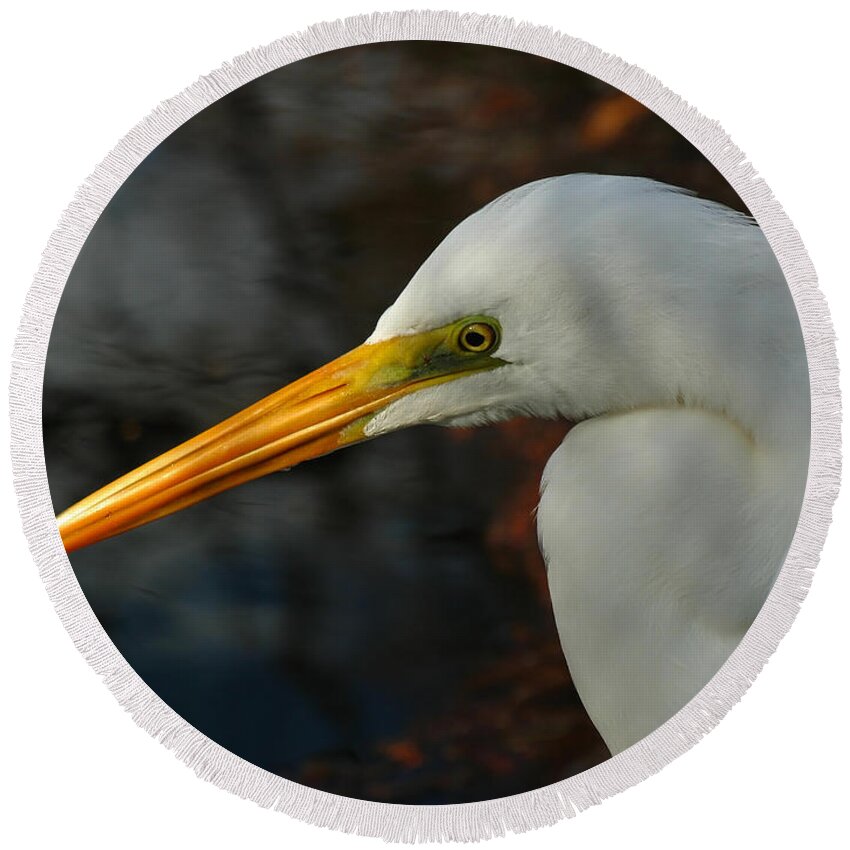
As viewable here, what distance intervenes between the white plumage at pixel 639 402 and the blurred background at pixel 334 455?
0.22 feet

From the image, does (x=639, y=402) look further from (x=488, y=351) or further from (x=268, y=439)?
(x=268, y=439)

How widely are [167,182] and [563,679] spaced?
0.74 m

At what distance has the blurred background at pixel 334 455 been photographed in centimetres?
144

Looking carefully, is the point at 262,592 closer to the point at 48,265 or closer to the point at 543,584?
the point at 543,584

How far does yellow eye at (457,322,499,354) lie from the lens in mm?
1347

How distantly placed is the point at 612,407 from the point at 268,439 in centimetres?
39

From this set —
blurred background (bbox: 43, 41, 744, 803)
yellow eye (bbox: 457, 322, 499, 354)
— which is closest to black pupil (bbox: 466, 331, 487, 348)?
yellow eye (bbox: 457, 322, 499, 354)

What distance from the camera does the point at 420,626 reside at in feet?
4.74

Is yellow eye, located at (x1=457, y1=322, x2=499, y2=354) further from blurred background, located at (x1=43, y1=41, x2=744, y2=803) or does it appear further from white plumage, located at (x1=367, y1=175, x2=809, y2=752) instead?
blurred background, located at (x1=43, y1=41, x2=744, y2=803)

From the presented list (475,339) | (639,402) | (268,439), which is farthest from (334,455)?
(639,402)

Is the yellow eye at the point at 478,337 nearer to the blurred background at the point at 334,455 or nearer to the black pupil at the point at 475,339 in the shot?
the black pupil at the point at 475,339

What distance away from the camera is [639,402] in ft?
4.47

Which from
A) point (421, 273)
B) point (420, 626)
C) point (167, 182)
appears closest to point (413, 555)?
point (420, 626)

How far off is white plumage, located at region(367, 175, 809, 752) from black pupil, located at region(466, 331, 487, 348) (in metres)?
0.03
